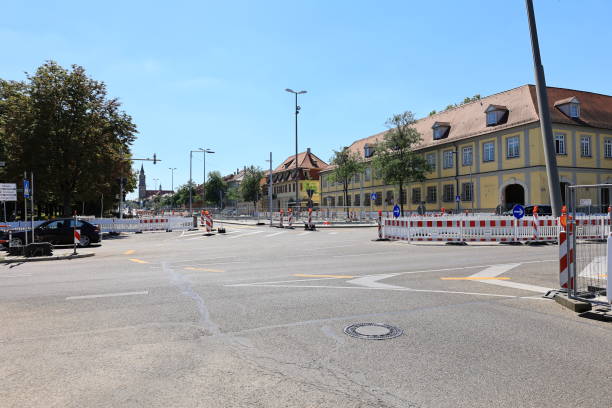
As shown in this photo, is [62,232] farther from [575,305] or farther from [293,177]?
[293,177]

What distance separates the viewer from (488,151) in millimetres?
42031

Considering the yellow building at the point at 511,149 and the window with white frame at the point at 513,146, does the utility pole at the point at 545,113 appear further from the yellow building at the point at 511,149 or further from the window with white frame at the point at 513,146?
the window with white frame at the point at 513,146

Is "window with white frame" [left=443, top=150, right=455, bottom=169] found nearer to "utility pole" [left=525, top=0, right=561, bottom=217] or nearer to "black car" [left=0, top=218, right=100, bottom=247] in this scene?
"utility pole" [left=525, top=0, right=561, bottom=217]

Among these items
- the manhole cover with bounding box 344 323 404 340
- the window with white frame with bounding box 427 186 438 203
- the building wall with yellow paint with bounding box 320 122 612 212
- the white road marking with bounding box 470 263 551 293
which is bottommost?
the white road marking with bounding box 470 263 551 293

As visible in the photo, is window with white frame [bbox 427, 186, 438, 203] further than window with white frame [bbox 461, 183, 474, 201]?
Yes

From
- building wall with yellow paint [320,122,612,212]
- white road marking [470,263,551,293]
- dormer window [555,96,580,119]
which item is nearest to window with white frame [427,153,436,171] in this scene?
building wall with yellow paint [320,122,612,212]

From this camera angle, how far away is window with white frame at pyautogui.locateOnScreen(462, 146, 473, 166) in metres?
→ 44.2

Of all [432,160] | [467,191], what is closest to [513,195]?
[467,191]

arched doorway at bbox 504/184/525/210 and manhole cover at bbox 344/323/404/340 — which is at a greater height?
arched doorway at bbox 504/184/525/210

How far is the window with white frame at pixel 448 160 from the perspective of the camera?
46662 millimetres

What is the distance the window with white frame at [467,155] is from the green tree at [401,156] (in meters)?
3.81

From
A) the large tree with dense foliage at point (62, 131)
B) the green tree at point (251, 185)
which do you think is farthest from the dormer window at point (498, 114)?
the green tree at point (251, 185)

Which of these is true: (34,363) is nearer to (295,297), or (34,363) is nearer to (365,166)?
(295,297)

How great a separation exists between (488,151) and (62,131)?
3717 cm
